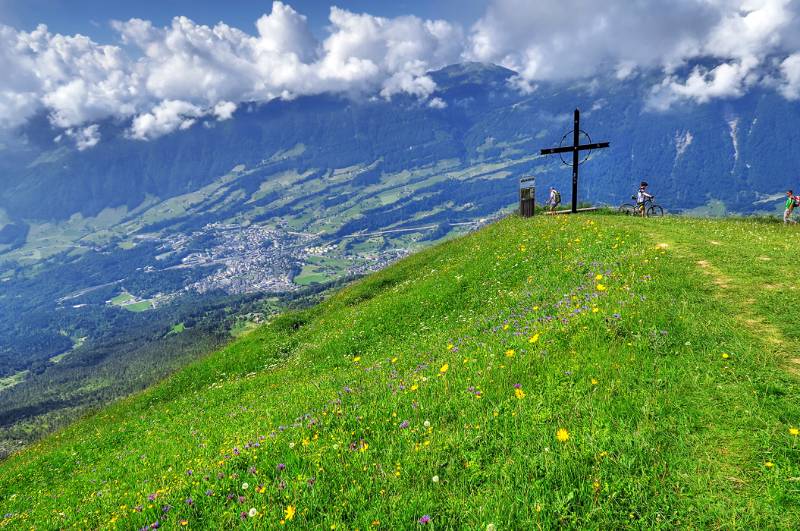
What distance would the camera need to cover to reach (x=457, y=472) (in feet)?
21.0

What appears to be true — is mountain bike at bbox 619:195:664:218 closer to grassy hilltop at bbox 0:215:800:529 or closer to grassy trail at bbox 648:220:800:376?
grassy trail at bbox 648:220:800:376

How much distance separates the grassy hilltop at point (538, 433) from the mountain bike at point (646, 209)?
18991 mm

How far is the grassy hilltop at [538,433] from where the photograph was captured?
5.56 metres

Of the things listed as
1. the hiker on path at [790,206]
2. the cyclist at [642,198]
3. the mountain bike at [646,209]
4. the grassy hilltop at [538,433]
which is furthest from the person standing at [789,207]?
the grassy hilltop at [538,433]

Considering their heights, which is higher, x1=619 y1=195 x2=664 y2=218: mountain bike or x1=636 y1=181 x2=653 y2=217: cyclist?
x1=636 y1=181 x2=653 y2=217: cyclist

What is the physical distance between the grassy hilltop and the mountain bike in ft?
62.3

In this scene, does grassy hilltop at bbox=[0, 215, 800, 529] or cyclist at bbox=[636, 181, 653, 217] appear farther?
cyclist at bbox=[636, 181, 653, 217]

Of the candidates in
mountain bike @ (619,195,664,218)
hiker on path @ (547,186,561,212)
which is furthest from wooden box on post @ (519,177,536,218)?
mountain bike @ (619,195,664,218)

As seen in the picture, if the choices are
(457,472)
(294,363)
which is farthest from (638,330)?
(294,363)

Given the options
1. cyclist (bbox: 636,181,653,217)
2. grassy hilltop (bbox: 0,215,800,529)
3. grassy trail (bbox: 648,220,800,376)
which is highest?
cyclist (bbox: 636,181,653,217)

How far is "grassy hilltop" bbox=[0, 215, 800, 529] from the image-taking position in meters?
5.56

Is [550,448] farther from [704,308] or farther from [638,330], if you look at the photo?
[704,308]

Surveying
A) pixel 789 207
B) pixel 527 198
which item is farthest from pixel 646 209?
pixel 527 198

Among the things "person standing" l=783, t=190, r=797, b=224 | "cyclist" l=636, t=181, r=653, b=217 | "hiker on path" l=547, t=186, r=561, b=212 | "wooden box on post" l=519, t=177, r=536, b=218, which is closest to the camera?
"person standing" l=783, t=190, r=797, b=224
